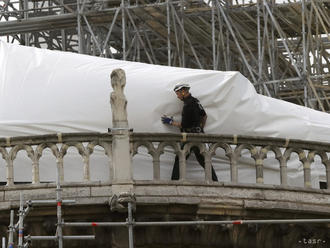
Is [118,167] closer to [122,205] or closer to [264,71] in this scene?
[122,205]

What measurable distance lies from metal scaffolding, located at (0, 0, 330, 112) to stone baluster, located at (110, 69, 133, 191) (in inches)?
675


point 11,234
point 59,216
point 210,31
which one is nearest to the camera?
point 11,234

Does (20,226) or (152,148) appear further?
(152,148)

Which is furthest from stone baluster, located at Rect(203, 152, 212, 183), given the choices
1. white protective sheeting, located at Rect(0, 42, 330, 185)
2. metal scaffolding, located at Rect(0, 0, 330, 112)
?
metal scaffolding, located at Rect(0, 0, 330, 112)

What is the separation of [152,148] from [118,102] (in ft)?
2.63

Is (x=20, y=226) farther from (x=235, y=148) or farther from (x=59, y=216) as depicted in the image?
(x=235, y=148)

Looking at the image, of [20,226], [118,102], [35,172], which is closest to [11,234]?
[20,226]

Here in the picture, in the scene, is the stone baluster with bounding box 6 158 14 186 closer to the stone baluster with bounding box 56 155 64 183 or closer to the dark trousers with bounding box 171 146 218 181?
the stone baluster with bounding box 56 155 64 183

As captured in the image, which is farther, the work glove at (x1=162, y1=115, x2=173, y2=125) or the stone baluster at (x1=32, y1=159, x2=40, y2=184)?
the work glove at (x1=162, y1=115, x2=173, y2=125)

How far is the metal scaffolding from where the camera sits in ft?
132

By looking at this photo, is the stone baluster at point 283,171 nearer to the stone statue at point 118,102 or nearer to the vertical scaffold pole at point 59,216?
the stone statue at point 118,102

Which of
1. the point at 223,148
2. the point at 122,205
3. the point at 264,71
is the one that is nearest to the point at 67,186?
the point at 122,205

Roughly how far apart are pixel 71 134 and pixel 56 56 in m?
2.12

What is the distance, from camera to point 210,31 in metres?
42.6
